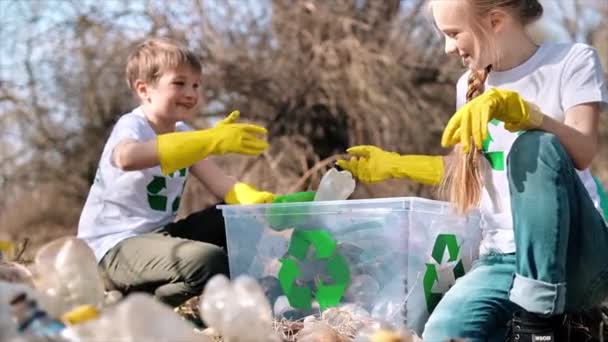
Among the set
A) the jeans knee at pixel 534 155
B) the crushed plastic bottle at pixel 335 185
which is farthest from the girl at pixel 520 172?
the crushed plastic bottle at pixel 335 185

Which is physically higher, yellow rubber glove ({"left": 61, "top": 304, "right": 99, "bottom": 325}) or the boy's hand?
the boy's hand

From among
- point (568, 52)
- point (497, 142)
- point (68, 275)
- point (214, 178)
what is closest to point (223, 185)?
point (214, 178)

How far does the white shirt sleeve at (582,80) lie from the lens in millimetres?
1421

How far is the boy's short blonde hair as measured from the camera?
214cm

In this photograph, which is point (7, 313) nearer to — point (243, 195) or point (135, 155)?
point (135, 155)

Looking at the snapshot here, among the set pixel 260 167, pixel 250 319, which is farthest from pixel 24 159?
pixel 250 319

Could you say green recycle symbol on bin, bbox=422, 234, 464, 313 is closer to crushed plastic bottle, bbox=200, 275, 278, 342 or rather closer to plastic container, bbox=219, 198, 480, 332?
plastic container, bbox=219, 198, 480, 332

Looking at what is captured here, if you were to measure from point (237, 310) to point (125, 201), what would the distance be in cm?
126

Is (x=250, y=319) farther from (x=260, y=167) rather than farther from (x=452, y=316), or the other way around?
(x=260, y=167)

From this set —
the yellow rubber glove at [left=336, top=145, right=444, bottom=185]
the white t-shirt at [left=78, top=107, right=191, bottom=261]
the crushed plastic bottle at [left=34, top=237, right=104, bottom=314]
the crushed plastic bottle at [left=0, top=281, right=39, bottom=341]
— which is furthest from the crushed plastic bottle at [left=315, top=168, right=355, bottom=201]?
the crushed plastic bottle at [left=0, top=281, right=39, bottom=341]

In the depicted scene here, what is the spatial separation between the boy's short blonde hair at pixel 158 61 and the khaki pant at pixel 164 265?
444 mm

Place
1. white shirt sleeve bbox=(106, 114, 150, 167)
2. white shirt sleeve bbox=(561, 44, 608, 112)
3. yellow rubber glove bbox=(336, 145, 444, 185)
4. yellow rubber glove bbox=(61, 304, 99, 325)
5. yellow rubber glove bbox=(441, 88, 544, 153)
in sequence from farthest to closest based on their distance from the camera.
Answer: white shirt sleeve bbox=(106, 114, 150, 167), yellow rubber glove bbox=(336, 145, 444, 185), white shirt sleeve bbox=(561, 44, 608, 112), yellow rubber glove bbox=(441, 88, 544, 153), yellow rubber glove bbox=(61, 304, 99, 325)

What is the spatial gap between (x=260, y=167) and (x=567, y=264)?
3314 mm

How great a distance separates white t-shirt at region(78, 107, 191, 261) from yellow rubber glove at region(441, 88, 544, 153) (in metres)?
0.95
